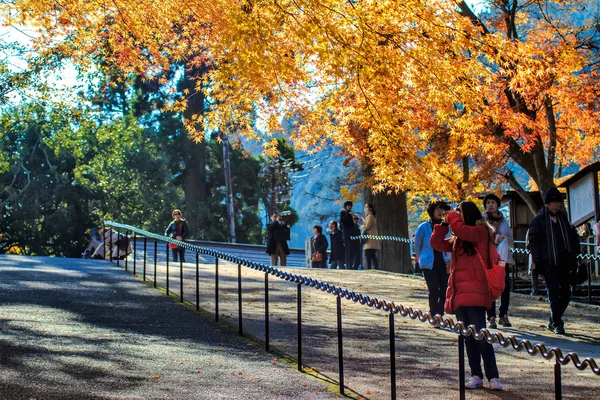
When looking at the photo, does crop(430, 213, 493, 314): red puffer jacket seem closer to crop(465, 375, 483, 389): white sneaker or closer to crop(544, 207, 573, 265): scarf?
crop(465, 375, 483, 389): white sneaker

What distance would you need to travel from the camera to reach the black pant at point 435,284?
493 inches

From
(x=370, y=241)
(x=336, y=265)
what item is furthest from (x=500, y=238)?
(x=336, y=265)

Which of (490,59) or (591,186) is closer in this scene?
(490,59)

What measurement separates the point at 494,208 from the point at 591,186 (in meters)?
7.50

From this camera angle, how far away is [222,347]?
33.7 ft

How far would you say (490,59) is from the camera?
45.8 ft

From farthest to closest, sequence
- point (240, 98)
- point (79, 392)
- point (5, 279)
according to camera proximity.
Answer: point (240, 98), point (5, 279), point (79, 392)

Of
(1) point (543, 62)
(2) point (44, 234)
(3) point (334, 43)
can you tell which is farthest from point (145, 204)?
(3) point (334, 43)

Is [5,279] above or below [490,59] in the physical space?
below

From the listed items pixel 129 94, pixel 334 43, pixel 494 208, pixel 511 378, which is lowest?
pixel 511 378

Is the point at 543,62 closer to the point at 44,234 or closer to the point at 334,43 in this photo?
the point at 334,43

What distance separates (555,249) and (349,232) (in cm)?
1256

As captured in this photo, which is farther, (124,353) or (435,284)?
(435,284)

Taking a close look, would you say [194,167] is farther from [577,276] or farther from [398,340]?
[398,340]
